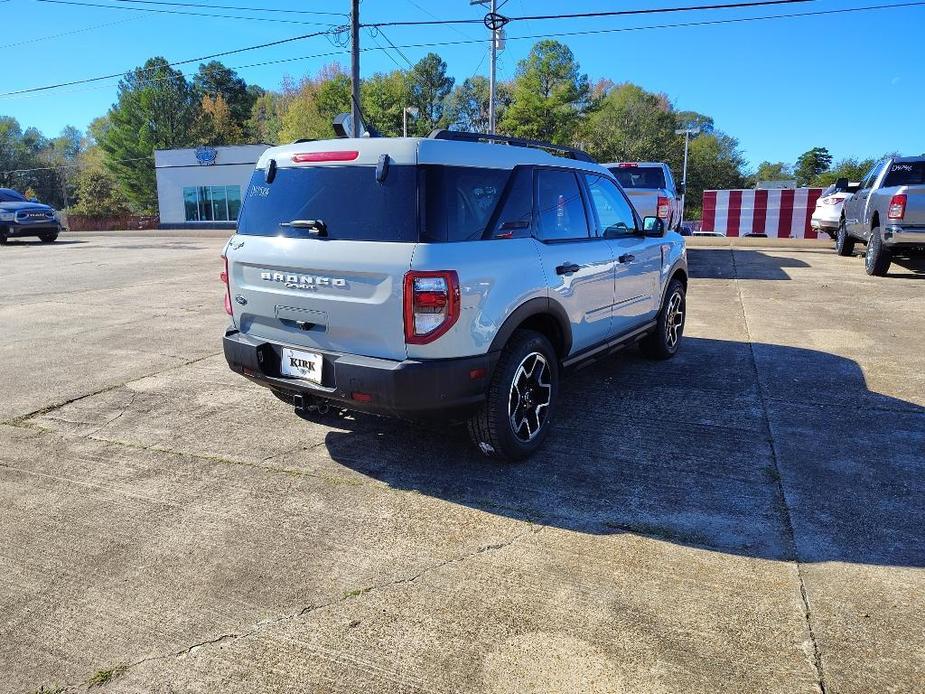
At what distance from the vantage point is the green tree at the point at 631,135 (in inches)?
2148

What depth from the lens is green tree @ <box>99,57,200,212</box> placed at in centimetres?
6925

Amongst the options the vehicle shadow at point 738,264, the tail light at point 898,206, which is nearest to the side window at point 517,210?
the vehicle shadow at point 738,264

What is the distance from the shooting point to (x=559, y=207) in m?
4.52

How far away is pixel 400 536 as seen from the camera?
3307 mm

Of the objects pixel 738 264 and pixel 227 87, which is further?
Answer: pixel 227 87

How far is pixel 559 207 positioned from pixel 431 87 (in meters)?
70.5

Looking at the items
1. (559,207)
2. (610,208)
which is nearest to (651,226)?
(610,208)

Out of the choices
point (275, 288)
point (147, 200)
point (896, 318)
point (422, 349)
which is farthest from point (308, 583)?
point (147, 200)

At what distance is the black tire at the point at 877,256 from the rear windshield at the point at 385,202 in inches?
397

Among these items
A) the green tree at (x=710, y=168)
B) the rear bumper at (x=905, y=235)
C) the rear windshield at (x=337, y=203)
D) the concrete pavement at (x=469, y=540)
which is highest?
the green tree at (x=710, y=168)

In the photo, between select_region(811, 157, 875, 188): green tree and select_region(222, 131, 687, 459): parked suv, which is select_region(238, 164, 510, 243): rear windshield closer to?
select_region(222, 131, 687, 459): parked suv

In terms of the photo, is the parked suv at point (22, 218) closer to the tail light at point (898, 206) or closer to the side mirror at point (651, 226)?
the side mirror at point (651, 226)

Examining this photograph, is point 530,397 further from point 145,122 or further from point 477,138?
point 145,122

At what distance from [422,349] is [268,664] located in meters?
1.62
